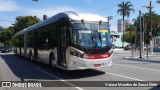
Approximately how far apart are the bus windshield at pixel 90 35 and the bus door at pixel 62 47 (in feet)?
2.92

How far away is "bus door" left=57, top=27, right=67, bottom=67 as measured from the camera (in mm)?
16016

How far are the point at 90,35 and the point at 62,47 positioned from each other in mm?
1713

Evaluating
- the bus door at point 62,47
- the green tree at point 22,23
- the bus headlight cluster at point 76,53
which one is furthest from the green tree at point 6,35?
the bus headlight cluster at point 76,53

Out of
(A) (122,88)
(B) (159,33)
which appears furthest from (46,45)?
(B) (159,33)

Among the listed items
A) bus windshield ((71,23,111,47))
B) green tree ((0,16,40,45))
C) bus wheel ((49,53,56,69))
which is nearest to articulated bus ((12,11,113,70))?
bus windshield ((71,23,111,47))

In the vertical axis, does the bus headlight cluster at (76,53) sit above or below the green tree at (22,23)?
below

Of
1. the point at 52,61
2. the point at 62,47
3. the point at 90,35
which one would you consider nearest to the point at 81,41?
the point at 90,35

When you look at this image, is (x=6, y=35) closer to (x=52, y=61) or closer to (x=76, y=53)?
(x=52, y=61)

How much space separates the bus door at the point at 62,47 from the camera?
16016mm

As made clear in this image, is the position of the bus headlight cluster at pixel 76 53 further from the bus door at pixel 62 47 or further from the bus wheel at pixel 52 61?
the bus wheel at pixel 52 61

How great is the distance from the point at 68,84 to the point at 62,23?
4.04 m

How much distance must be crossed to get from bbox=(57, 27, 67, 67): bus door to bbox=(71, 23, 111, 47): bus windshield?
892 mm

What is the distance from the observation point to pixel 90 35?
15562 mm

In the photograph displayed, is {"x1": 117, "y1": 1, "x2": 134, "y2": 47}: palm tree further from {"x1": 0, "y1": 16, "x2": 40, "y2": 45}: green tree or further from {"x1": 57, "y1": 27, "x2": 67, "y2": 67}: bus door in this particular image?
{"x1": 57, "y1": 27, "x2": 67, "y2": 67}: bus door
